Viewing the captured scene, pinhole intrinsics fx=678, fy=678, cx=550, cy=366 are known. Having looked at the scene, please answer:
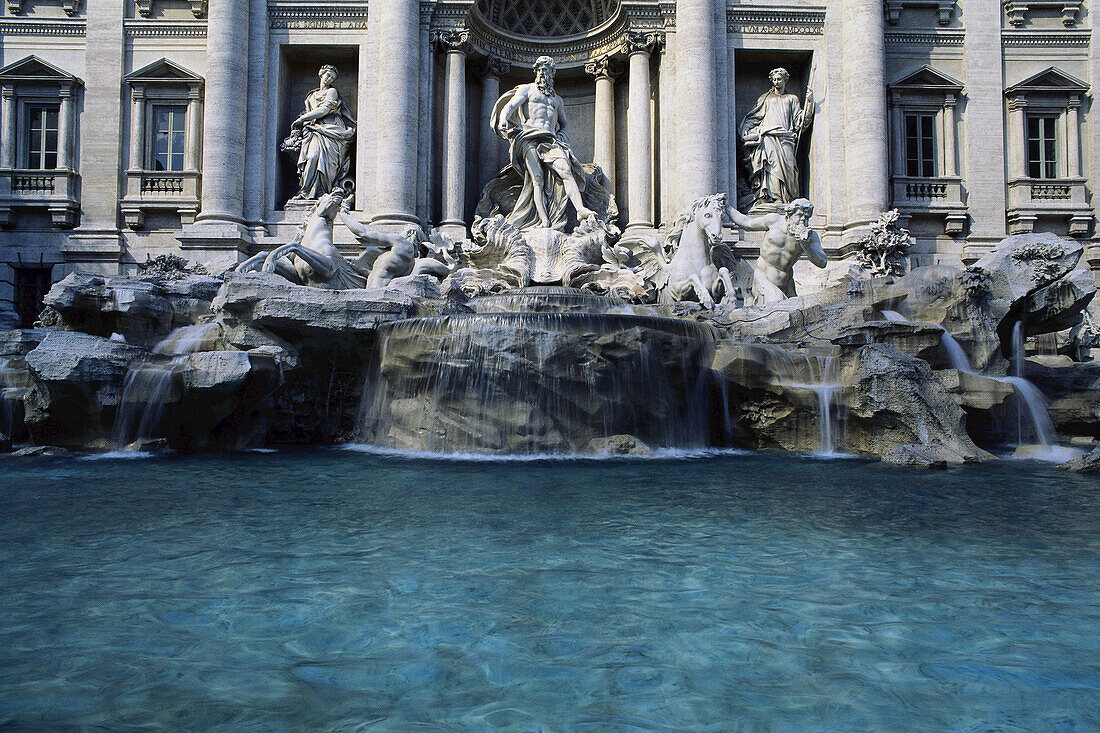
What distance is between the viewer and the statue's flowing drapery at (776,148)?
16.0 meters

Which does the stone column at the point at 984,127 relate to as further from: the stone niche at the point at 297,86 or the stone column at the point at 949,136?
the stone niche at the point at 297,86

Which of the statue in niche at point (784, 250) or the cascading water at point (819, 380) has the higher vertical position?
the statue in niche at point (784, 250)

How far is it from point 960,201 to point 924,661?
1704 cm

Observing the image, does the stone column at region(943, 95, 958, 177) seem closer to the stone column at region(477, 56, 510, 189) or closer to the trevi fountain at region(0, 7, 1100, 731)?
the trevi fountain at region(0, 7, 1100, 731)

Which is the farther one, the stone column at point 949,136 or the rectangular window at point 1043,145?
the rectangular window at point 1043,145

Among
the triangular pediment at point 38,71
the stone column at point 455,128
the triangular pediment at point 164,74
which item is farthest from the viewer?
the triangular pediment at point 38,71

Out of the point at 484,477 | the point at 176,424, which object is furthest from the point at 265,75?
the point at 484,477

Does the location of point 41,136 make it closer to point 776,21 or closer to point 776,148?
point 776,148

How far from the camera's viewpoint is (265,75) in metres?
16.0

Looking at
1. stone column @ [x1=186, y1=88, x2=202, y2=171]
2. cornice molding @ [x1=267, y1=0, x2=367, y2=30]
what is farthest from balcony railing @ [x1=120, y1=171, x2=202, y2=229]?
cornice molding @ [x1=267, y1=0, x2=367, y2=30]

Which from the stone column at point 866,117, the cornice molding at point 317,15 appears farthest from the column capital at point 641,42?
the cornice molding at point 317,15

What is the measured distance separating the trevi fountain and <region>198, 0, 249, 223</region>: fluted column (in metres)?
2.20

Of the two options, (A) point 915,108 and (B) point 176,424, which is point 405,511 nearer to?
(B) point 176,424

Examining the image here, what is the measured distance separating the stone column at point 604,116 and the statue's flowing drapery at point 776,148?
324 centimetres
